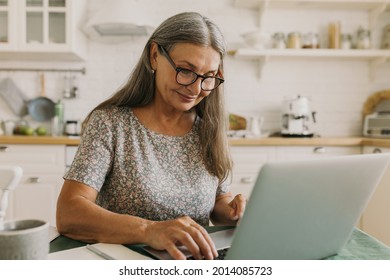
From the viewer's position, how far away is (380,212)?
8.13 ft

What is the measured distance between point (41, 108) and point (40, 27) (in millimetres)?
613

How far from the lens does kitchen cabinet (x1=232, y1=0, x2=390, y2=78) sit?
9.82 ft

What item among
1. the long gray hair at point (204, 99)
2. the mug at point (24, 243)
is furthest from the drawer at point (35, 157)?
the mug at point (24, 243)

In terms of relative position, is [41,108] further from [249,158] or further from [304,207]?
[304,207]

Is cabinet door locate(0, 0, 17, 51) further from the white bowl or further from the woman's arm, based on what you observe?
the woman's arm

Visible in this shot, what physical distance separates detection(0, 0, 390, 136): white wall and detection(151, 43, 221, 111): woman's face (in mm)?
2061

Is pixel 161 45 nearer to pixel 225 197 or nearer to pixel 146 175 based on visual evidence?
pixel 146 175

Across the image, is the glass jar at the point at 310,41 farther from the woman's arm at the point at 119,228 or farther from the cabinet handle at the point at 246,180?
the woman's arm at the point at 119,228

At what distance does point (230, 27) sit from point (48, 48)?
1.33 metres

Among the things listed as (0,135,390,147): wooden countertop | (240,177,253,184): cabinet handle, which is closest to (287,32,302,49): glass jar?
(0,135,390,147): wooden countertop

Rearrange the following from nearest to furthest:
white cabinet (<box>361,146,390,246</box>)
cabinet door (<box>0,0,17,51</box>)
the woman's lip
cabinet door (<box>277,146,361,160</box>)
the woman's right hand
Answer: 1. the woman's right hand
2. the woman's lip
3. white cabinet (<box>361,146,390,246</box>)
4. cabinet door (<box>277,146,361,160</box>)
5. cabinet door (<box>0,0,17,51</box>)

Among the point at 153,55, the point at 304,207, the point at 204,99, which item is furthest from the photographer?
the point at 204,99

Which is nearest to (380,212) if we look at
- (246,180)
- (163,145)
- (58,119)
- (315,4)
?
(246,180)

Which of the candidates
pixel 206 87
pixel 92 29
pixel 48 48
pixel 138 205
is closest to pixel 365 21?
pixel 92 29
